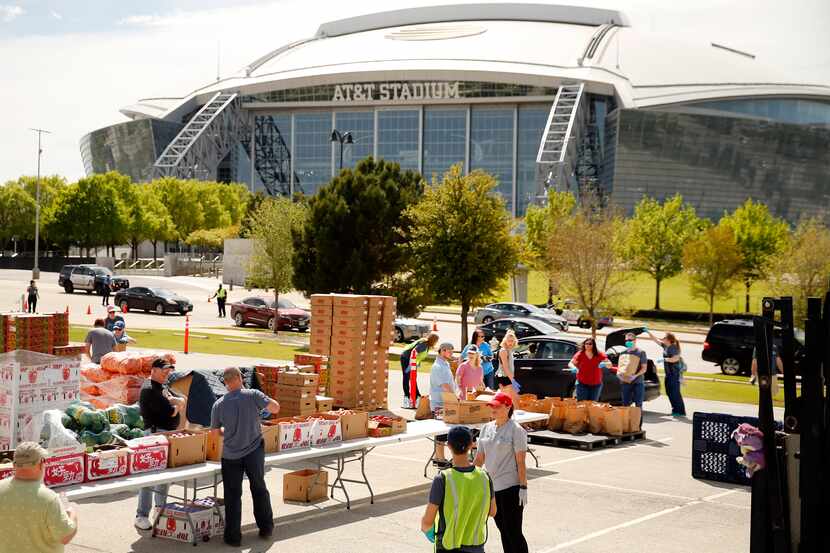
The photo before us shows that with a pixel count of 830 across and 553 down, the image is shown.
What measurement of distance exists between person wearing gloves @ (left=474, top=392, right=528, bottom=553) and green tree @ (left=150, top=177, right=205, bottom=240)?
93.9 meters

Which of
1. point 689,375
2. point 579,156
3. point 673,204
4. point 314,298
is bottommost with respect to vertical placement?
point 689,375

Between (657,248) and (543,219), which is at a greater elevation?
(543,219)

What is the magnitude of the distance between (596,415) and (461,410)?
4.03m

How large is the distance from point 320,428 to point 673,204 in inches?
2409

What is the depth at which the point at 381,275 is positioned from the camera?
35.9m

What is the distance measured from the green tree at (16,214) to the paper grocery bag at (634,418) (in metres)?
95.0

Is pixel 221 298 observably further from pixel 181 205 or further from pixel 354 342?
pixel 181 205

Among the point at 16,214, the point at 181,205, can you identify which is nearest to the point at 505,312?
the point at 181,205

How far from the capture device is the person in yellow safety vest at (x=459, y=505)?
22.2ft

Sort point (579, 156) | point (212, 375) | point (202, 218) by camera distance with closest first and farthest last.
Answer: point (212, 375), point (202, 218), point (579, 156)

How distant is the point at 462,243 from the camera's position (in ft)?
108

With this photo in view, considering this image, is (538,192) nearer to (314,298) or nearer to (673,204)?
(673,204)

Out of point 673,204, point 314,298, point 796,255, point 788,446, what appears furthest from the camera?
point 673,204

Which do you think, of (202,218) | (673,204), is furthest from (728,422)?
(202,218)
